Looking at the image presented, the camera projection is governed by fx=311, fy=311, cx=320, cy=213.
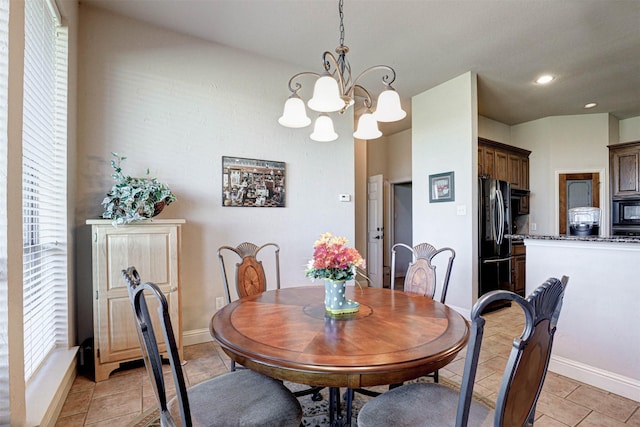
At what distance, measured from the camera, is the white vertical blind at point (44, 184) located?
5.78 feet

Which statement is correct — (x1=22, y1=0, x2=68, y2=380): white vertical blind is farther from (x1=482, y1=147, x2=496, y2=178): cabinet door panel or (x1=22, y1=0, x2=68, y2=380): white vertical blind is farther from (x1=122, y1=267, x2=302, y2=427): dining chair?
(x1=482, y1=147, x2=496, y2=178): cabinet door panel

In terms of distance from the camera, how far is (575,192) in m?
5.12

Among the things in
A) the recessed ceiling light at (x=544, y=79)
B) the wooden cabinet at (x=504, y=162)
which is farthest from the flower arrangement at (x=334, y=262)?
the recessed ceiling light at (x=544, y=79)

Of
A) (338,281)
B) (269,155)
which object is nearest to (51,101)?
(269,155)

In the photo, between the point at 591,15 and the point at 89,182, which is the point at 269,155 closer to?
the point at 89,182

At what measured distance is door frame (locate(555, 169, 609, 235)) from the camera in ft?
16.4

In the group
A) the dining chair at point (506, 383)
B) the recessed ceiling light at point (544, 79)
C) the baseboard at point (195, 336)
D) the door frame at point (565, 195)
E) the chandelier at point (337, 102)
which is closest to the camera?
the dining chair at point (506, 383)

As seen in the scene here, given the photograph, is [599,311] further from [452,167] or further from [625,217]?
[625,217]

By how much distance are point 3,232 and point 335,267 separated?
1323 millimetres

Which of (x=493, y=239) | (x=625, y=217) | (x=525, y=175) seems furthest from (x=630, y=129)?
(x=493, y=239)

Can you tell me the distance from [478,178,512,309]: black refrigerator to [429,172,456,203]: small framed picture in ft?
1.21

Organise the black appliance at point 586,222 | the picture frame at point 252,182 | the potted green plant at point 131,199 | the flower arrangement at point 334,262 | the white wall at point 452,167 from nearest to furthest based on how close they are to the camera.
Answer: the flower arrangement at point 334,262, the potted green plant at point 131,199, the black appliance at point 586,222, the picture frame at point 252,182, the white wall at point 452,167

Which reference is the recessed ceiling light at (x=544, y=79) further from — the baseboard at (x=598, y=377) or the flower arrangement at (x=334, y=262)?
the flower arrangement at (x=334, y=262)

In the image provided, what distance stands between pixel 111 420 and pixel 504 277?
4387mm
